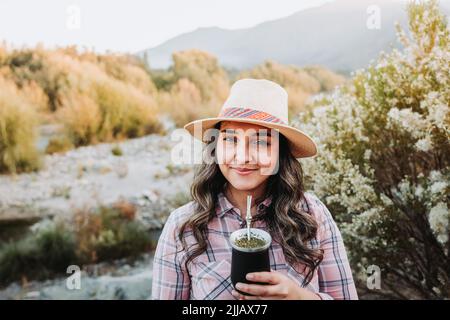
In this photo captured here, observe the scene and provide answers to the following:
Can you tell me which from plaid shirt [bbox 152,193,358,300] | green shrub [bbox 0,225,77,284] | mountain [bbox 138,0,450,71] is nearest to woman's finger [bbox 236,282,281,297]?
plaid shirt [bbox 152,193,358,300]

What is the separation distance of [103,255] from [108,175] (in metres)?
0.49

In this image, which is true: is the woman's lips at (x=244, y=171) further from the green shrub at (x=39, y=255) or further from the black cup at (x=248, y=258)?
the green shrub at (x=39, y=255)

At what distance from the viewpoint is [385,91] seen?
246 centimetres

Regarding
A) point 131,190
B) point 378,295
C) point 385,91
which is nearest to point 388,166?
point 385,91

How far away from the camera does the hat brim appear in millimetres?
1426

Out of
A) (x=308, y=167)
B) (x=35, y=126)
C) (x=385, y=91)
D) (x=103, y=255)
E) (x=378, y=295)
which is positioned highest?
(x=385, y=91)

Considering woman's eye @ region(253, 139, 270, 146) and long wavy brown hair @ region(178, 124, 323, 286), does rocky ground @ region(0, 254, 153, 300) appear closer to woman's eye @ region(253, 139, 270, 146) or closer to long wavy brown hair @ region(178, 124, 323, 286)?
long wavy brown hair @ region(178, 124, 323, 286)

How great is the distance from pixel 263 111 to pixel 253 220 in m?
0.35

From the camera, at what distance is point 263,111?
1.48 metres

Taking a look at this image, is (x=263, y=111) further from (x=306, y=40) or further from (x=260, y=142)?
(x=306, y=40)

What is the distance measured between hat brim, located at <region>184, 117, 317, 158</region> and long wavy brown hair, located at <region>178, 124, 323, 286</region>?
0.10ft

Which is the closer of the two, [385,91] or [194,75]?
[385,91]
